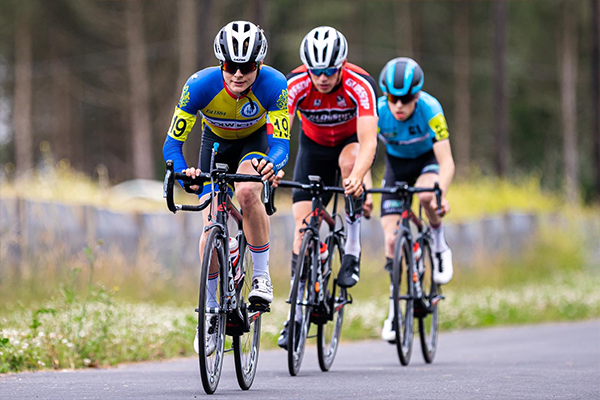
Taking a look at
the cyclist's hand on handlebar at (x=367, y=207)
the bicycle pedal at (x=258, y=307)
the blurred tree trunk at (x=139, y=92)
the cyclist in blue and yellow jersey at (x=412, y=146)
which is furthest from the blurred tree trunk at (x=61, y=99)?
the bicycle pedal at (x=258, y=307)

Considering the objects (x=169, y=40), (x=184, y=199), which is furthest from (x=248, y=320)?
(x=169, y=40)

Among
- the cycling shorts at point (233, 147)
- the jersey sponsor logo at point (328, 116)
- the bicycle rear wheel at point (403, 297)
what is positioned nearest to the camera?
the cycling shorts at point (233, 147)

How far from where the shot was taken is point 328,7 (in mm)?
47406

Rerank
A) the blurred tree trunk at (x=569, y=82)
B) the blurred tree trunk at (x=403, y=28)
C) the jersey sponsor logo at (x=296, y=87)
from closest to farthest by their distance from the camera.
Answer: the jersey sponsor logo at (x=296, y=87)
the blurred tree trunk at (x=403, y=28)
the blurred tree trunk at (x=569, y=82)

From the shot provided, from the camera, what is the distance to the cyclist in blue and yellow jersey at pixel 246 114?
6570mm

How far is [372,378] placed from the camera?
746 cm

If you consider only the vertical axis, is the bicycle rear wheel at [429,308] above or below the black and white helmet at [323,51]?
below

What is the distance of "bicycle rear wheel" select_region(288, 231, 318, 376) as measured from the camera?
24.7 feet

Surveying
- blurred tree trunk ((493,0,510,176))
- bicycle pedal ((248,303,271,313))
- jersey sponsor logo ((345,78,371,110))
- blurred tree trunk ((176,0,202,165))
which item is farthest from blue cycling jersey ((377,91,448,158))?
blurred tree trunk ((176,0,202,165))

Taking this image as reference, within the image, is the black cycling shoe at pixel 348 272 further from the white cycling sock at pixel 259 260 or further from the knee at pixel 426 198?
the white cycling sock at pixel 259 260

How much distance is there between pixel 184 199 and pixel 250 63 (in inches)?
523

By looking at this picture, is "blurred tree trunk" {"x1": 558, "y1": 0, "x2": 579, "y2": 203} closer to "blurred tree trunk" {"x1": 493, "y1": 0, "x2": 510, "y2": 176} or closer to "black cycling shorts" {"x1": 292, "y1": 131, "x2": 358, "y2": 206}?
"blurred tree trunk" {"x1": 493, "y1": 0, "x2": 510, "y2": 176}

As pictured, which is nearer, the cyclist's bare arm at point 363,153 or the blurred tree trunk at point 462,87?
the cyclist's bare arm at point 363,153

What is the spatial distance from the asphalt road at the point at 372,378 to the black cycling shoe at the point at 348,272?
0.75 meters
